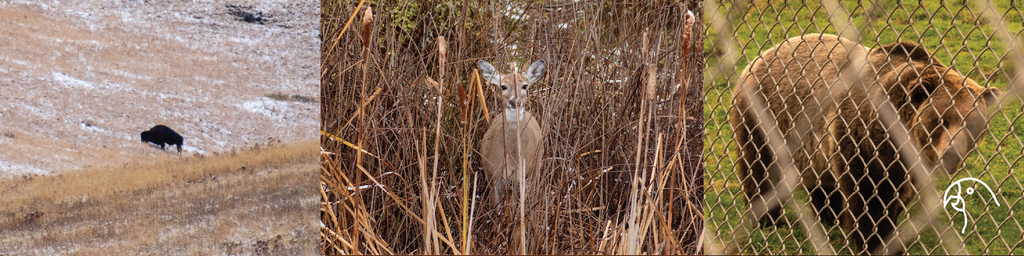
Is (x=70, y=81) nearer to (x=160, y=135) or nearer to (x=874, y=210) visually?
(x=160, y=135)

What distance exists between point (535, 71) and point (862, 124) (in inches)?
59.1

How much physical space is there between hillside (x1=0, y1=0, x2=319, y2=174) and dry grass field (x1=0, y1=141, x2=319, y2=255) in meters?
0.03

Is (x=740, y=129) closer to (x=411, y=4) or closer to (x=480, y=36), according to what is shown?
(x=480, y=36)

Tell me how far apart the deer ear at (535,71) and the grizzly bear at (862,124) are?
0.82m

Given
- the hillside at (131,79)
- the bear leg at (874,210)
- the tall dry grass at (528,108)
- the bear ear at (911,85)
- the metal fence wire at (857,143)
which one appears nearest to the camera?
the hillside at (131,79)

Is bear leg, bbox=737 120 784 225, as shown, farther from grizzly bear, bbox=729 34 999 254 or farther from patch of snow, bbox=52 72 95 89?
patch of snow, bbox=52 72 95 89

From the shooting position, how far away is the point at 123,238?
143cm

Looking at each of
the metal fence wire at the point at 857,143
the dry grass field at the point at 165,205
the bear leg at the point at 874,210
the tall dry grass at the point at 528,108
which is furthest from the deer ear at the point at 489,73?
the bear leg at the point at 874,210

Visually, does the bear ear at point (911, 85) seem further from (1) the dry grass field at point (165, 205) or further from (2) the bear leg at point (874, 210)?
(1) the dry grass field at point (165, 205)

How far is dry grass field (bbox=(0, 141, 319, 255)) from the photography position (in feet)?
4.52

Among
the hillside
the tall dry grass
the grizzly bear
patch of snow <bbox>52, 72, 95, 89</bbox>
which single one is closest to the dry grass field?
the hillside

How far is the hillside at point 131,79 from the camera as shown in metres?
1.34

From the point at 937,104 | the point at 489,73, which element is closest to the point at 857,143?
the point at 937,104

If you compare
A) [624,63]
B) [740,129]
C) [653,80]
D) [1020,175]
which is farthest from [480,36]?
[1020,175]
